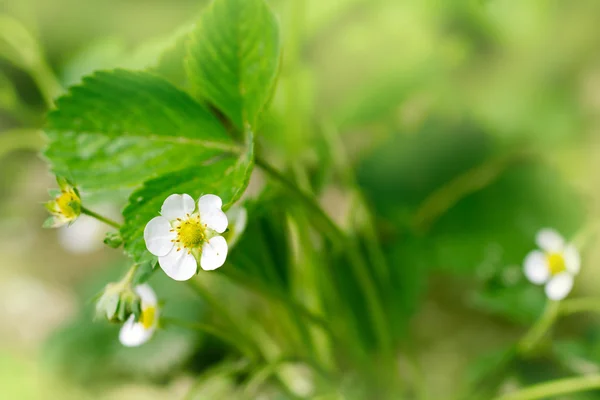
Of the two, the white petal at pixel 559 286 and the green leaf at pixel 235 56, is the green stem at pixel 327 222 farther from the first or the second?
the white petal at pixel 559 286

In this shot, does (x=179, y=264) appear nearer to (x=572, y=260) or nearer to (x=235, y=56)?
(x=235, y=56)

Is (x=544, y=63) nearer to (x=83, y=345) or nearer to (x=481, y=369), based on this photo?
(x=481, y=369)

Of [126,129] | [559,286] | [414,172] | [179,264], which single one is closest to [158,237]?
[179,264]

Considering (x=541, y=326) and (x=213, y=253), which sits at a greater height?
(x=541, y=326)

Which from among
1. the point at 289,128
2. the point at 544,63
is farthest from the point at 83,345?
the point at 544,63

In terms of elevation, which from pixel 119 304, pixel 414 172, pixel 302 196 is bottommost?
pixel 119 304

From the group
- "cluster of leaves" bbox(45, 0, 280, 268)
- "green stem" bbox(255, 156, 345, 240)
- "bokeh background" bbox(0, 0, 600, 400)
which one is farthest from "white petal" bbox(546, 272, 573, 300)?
"cluster of leaves" bbox(45, 0, 280, 268)

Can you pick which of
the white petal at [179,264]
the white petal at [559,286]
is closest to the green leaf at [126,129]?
the white petal at [179,264]
